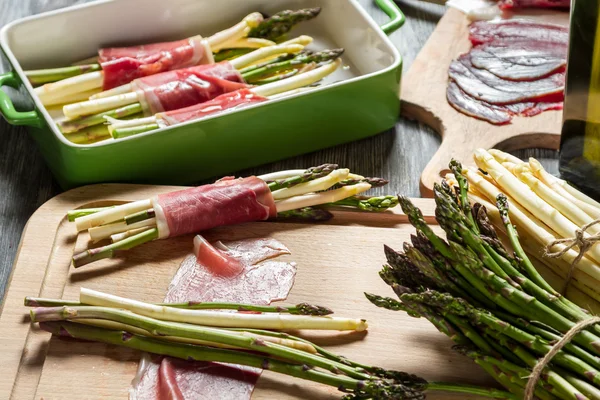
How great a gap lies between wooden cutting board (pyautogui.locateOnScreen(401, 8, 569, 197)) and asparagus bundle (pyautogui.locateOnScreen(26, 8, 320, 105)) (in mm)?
513

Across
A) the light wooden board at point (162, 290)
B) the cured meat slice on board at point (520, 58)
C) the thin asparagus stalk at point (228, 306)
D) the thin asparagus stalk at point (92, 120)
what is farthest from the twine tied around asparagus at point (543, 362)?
the thin asparagus stalk at point (92, 120)

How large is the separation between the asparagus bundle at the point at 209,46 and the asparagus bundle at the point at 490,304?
4.49 ft

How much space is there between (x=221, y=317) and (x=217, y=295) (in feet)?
0.55

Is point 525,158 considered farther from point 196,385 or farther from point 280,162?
point 196,385

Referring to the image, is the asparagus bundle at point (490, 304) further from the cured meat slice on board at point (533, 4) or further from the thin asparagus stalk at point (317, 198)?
the cured meat slice on board at point (533, 4)

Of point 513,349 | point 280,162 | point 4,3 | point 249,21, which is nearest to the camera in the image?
point 513,349

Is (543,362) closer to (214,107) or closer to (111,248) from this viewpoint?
(111,248)

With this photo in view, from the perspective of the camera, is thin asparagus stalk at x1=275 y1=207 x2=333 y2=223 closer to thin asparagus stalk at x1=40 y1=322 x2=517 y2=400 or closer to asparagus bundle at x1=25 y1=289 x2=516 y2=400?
asparagus bundle at x1=25 y1=289 x2=516 y2=400

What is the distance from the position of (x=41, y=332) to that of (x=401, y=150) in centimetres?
149

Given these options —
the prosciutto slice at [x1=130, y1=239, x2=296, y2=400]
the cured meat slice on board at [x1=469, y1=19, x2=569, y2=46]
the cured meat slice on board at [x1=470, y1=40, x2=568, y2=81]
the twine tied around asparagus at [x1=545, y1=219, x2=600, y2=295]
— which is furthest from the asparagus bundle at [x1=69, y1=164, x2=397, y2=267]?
the cured meat slice on board at [x1=469, y1=19, x2=569, y2=46]

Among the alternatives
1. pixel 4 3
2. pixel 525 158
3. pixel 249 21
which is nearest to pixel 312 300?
pixel 525 158

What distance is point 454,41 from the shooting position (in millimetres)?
3701

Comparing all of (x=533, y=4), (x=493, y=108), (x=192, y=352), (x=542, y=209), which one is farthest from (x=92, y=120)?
(x=533, y=4)

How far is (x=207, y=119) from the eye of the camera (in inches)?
115
